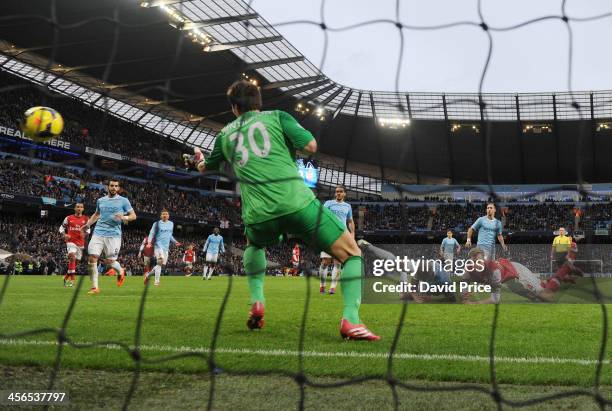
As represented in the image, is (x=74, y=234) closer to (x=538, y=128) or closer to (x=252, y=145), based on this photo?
(x=252, y=145)

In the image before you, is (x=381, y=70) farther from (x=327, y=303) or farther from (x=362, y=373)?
(x=327, y=303)

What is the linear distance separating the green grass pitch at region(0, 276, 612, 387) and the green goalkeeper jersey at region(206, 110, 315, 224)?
40.8 inches

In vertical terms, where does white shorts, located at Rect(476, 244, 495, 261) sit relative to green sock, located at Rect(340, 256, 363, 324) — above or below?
above

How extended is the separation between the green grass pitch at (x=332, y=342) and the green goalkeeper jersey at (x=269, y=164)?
1.04 metres

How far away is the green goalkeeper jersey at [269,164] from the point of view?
4164 mm

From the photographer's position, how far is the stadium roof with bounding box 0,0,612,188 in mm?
26984

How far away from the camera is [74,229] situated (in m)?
11.5

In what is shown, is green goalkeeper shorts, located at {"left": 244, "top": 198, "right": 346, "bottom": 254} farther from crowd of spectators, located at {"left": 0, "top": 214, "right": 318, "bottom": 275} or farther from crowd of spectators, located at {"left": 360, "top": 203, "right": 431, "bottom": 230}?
crowd of spectators, located at {"left": 360, "top": 203, "right": 431, "bottom": 230}

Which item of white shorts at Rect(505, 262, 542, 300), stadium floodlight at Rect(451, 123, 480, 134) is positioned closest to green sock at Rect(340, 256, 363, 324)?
white shorts at Rect(505, 262, 542, 300)

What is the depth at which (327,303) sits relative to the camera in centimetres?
871

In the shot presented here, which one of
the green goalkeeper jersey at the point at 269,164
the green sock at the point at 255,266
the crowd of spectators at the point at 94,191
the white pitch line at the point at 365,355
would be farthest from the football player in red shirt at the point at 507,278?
the crowd of spectators at the point at 94,191

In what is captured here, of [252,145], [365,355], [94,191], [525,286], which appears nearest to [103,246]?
[252,145]

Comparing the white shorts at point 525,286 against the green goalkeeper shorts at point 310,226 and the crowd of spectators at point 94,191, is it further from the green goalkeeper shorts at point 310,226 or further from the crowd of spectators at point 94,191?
the crowd of spectators at point 94,191

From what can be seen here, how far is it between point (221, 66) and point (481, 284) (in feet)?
87.6
